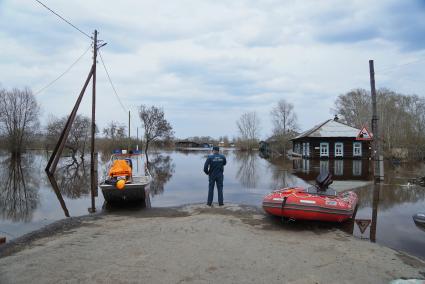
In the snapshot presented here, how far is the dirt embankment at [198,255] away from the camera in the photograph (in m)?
4.92

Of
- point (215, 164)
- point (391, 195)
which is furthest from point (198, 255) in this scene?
point (391, 195)

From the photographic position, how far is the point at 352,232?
815 centimetres

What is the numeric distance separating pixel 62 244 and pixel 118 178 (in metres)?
4.93

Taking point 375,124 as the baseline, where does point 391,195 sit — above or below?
below

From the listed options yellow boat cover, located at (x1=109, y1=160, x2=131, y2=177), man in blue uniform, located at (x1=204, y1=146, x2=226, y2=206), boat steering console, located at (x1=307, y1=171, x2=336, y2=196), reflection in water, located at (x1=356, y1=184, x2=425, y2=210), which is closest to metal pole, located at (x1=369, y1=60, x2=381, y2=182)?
reflection in water, located at (x1=356, y1=184, x2=425, y2=210)

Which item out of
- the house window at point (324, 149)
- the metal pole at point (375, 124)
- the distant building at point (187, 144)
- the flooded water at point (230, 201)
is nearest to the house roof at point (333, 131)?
the house window at point (324, 149)

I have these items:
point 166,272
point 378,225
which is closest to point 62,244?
point 166,272

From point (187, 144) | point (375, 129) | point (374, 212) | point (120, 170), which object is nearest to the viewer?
point (374, 212)

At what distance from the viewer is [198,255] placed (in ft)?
19.2

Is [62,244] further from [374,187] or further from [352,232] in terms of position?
[374,187]

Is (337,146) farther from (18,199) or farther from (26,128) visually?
(26,128)

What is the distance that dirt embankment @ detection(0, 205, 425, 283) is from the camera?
4.92 m

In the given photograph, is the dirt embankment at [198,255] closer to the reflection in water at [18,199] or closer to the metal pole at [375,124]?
the reflection in water at [18,199]

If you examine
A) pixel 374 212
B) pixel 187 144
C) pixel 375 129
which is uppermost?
pixel 375 129
